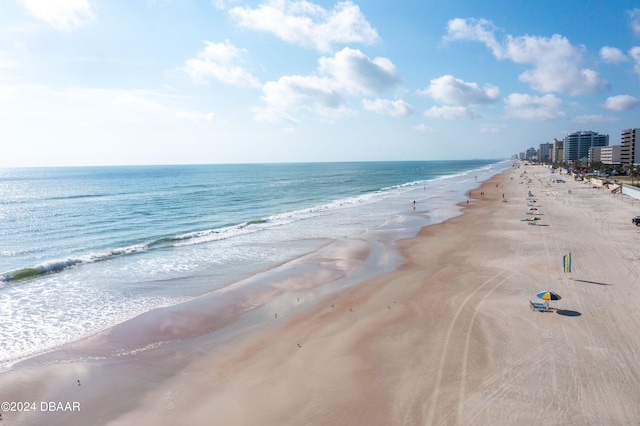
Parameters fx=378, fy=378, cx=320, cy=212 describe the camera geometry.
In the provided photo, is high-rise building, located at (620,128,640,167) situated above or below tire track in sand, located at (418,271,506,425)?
above

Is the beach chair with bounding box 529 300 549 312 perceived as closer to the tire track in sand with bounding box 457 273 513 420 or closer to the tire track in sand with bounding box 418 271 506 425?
the tire track in sand with bounding box 457 273 513 420

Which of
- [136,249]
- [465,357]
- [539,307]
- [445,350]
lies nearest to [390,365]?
[445,350]

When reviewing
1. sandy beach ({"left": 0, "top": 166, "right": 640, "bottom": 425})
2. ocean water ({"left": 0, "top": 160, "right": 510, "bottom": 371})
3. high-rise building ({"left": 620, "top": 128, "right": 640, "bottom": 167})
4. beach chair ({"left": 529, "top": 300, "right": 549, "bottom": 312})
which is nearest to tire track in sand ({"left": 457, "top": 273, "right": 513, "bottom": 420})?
sandy beach ({"left": 0, "top": 166, "right": 640, "bottom": 425})

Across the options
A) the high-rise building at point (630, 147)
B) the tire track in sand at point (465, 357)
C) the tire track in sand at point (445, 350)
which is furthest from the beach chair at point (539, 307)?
the high-rise building at point (630, 147)

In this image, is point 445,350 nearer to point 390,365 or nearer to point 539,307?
point 390,365

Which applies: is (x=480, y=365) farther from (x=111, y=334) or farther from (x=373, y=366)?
(x=111, y=334)

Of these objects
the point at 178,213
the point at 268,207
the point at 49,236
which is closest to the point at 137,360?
the point at 49,236

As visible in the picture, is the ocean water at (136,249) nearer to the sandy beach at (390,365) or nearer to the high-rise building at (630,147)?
the sandy beach at (390,365)
